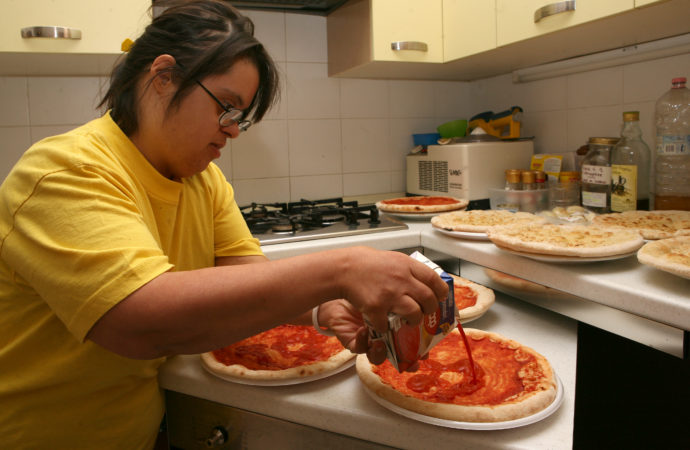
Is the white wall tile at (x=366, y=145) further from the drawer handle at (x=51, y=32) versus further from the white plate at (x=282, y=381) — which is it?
the white plate at (x=282, y=381)

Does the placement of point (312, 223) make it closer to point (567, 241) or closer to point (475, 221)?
point (475, 221)

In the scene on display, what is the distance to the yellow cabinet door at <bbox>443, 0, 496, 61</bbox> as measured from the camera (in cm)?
179

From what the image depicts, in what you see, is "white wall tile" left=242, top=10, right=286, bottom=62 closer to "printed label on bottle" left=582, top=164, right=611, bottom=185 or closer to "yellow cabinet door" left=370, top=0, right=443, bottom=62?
"yellow cabinet door" left=370, top=0, right=443, bottom=62

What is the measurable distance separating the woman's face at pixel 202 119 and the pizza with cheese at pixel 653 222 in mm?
1095

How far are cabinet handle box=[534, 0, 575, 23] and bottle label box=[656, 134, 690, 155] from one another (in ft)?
1.69

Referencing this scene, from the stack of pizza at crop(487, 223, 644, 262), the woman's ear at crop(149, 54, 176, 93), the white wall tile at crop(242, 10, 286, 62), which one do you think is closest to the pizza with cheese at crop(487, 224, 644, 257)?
the stack of pizza at crop(487, 223, 644, 262)

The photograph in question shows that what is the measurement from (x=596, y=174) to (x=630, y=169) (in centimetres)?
11

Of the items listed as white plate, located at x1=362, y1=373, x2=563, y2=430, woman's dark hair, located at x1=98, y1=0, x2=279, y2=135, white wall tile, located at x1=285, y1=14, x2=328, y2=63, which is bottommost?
white plate, located at x1=362, y1=373, x2=563, y2=430

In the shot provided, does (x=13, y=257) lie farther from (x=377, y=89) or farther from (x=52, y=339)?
(x=377, y=89)

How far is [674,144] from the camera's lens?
61.3 inches

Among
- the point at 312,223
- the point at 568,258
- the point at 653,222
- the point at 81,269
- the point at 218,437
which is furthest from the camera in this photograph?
the point at 312,223

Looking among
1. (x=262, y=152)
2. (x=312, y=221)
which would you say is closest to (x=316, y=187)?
(x=262, y=152)

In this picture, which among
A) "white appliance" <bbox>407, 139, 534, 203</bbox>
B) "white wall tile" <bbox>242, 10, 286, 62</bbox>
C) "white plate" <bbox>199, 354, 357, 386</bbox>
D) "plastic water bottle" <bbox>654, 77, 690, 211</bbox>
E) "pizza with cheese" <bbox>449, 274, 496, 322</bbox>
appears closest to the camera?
"white plate" <bbox>199, 354, 357, 386</bbox>

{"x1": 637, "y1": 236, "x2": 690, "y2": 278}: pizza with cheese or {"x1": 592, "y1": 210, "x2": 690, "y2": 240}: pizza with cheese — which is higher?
{"x1": 592, "y1": 210, "x2": 690, "y2": 240}: pizza with cheese
